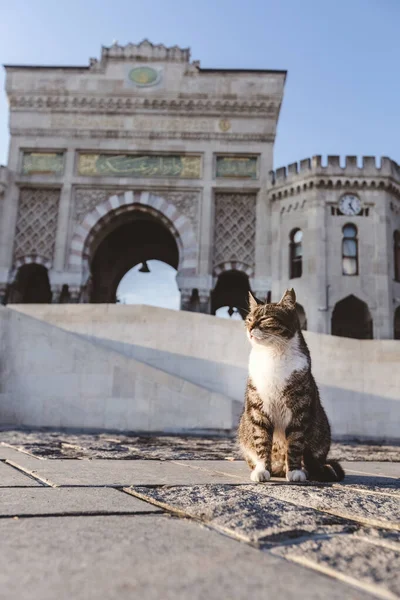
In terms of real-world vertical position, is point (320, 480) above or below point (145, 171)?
below

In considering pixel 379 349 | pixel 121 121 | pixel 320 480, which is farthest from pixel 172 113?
pixel 320 480

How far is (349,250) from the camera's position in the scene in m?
17.8

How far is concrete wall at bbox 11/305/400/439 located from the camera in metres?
9.62

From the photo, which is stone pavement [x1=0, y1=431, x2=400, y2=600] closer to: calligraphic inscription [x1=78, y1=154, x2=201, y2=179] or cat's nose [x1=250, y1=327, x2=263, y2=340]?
cat's nose [x1=250, y1=327, x2=263, y2=340]

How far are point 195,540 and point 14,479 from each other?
1.54 meters

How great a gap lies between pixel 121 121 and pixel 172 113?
6.62 ft

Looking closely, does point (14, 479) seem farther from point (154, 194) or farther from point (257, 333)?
point (154, 194)

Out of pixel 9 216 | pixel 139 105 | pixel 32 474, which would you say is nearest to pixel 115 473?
pixel 32 474

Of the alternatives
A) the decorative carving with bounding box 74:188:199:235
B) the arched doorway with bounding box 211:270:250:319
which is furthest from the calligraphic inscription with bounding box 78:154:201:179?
the arched doorway with bounding box 211:270:250:319

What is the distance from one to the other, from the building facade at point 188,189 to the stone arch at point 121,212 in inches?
1.7

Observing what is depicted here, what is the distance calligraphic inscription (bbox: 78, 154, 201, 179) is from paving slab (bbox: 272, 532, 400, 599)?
18.6 metres

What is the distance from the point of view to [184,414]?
866cm

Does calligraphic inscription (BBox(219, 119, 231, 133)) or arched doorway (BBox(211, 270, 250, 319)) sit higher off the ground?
calligraphic inscription (BBox(219, 119, 231, 133))

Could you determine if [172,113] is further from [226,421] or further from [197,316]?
[226,421]
